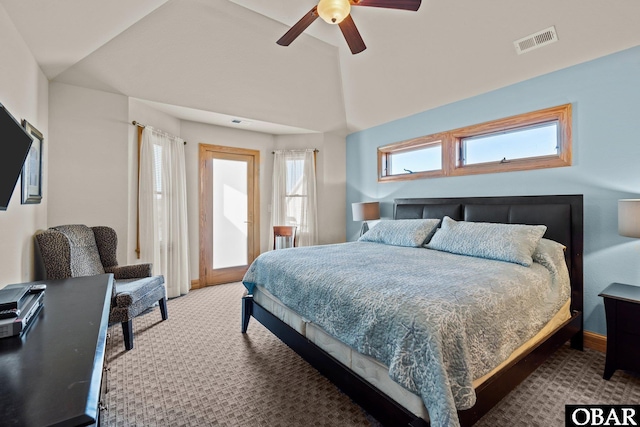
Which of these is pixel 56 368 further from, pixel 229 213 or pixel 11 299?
pixel 229 213

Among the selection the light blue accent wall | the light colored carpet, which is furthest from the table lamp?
the light colored carpet

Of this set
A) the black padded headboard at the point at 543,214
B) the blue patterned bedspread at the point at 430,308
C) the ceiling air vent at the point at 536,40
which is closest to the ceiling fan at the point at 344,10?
the ceiling air vent at the point at 536,40

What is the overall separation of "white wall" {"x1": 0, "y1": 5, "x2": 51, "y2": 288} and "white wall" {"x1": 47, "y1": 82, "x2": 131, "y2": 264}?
14 cm

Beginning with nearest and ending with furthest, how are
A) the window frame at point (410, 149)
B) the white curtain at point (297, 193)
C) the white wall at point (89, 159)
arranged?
the white wall at point (89, 159), the window frame at point (410, 149), the white curtain at point (297, 193)

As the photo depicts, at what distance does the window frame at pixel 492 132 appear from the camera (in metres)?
2.83

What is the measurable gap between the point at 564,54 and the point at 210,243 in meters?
4.81

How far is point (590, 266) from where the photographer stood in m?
2.65

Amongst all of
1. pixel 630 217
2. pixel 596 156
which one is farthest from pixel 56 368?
pixel 596 156

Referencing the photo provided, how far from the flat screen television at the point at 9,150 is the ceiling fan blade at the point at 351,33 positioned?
2.12m

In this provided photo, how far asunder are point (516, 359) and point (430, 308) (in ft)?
2.68

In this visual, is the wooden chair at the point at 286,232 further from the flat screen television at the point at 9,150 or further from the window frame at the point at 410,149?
the flat screen television at the point at 9,150

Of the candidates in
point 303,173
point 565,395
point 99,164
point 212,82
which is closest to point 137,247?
point 99,164

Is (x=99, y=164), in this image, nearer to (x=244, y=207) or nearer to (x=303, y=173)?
(x=244, y=207)

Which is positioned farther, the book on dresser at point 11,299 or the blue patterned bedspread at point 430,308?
the blue patterned bedspread at point 430,308
